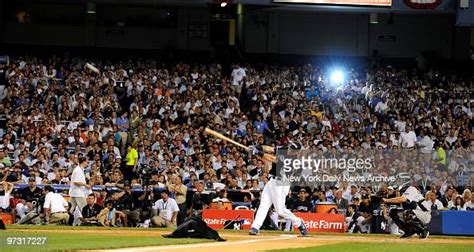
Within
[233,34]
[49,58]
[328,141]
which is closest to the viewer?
[328,141]

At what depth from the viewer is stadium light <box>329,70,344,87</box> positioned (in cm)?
3869

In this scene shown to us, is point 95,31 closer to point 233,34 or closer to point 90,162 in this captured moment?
point 233,34

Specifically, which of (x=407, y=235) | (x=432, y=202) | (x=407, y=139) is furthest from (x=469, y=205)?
(x=407, y=139)

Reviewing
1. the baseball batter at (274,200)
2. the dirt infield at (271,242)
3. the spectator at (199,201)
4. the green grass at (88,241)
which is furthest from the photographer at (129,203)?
the baseball batter at (274,200)

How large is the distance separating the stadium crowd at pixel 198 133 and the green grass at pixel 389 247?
5471 mm

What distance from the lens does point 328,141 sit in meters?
32.2

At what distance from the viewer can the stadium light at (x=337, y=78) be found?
38.7 meters

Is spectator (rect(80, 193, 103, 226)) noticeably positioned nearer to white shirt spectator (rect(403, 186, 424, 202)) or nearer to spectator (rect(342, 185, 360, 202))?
spectator (rect(342, 185, 360, 202))

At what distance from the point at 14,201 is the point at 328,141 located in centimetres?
975

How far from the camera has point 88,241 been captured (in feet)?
64.5

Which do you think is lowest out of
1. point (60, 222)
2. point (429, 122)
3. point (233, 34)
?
point (60, 222)

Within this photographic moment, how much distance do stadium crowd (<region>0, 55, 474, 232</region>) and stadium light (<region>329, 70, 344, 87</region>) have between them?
0.32m

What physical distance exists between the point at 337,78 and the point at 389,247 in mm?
19872

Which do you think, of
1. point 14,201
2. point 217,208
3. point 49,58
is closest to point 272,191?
point 217,208
